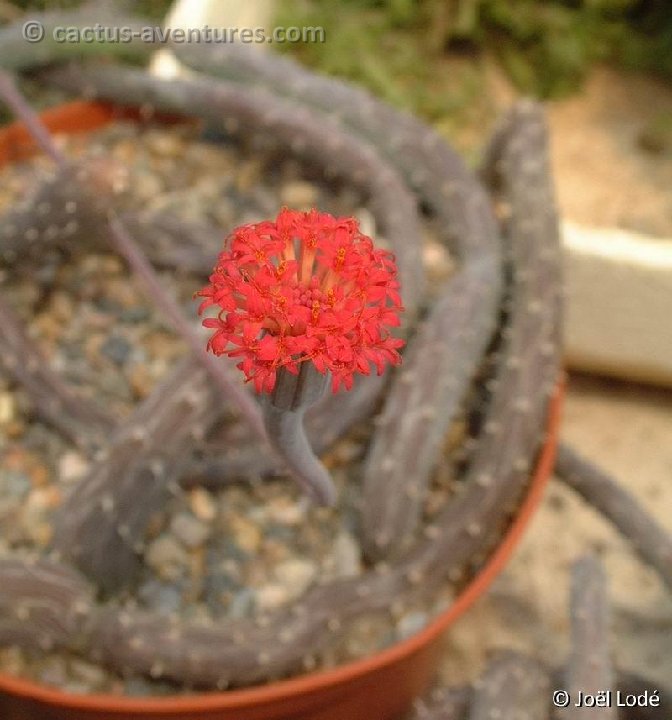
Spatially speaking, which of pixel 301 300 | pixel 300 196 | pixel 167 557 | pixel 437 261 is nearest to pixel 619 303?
pixel 437 261

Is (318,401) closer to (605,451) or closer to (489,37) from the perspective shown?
(605,451)

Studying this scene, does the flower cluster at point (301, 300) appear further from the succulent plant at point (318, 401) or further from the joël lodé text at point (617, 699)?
the joël lodé text at point (617, 699)

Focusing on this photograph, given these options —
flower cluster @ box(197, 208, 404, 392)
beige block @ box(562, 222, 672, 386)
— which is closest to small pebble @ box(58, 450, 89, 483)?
flower cluster @ box(197, 208, 404, 392)

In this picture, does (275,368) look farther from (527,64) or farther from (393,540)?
(527,64)

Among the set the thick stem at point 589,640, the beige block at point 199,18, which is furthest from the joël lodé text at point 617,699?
the beige block at point 199,18

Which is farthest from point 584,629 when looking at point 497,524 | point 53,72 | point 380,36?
point 380,36
